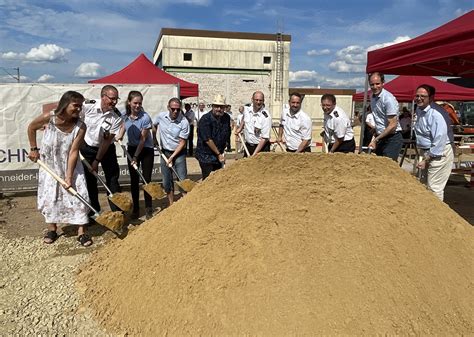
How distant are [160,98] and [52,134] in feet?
10.0

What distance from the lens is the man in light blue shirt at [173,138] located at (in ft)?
17.4

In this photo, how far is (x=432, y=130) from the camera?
4.41m

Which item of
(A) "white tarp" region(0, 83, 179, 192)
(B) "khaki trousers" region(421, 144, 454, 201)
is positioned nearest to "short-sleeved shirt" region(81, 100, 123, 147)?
(A) "white tarp" region(0, 83, 179, 192)

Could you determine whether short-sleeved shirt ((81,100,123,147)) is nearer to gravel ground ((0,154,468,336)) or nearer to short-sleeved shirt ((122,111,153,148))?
short-sleeved shirt ((122,111,153,148))

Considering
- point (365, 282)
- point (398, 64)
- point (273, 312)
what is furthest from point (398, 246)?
point (398, 64)

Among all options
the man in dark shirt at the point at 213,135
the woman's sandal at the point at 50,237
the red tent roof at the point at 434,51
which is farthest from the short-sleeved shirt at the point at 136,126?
the red tent roof at the point at 434,51

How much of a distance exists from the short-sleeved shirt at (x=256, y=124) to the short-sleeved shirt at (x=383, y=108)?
4.53ft

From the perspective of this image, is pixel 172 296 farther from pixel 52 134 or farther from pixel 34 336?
pixel 52 134

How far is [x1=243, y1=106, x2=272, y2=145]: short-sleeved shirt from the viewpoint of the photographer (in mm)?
5479

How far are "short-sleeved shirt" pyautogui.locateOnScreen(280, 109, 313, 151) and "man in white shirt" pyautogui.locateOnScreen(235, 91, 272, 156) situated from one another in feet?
0.79

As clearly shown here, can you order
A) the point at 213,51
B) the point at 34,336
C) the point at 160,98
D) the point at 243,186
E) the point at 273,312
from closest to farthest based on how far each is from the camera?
the point at 273,312 → the point at 34,336 → the point at 243,186 → the point at 160,98 → the point at 213,51

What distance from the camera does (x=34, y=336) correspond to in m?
Result: 2.74

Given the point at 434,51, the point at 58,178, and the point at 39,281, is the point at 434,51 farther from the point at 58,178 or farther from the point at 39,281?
the point at 39,281

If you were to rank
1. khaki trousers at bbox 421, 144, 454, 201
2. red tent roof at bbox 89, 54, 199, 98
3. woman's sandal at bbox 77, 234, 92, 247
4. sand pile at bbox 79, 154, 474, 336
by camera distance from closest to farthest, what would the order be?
sand pile at bbox 79, 154, 474, 336 → woman's sandal at bbox 77, 234, 92, 247 → khaki trousers at bbox 421, 144, 454, 201 → red tent roof at bbox 89, 54, 199, 98
